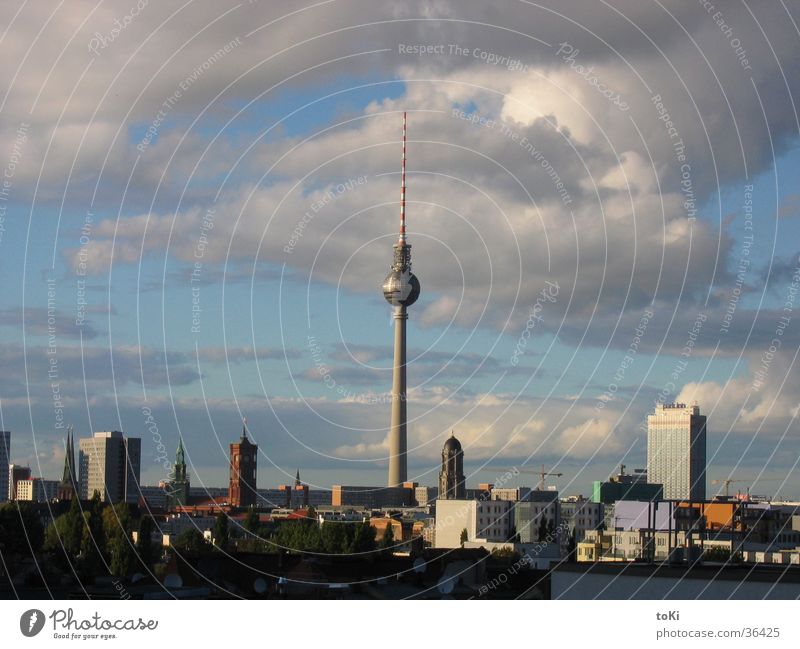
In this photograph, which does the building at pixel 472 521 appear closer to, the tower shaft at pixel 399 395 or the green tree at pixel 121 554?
the tower shaft at pixel 399 395

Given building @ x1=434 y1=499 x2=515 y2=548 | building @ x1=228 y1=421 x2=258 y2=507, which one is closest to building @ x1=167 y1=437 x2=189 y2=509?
building @ x1=228 y1=421 x2=258 y2=507

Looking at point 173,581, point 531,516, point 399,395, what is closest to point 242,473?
point 399,395

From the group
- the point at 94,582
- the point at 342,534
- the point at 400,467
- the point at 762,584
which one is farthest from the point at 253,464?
the point at 762,584

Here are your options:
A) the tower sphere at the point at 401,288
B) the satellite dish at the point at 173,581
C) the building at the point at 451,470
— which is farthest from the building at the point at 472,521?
the satellite dish at the point at 173,581

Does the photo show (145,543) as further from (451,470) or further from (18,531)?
(451,470)

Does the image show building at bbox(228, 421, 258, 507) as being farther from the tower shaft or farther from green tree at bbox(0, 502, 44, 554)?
green tree at bbox(0, 502, 44, 554)
